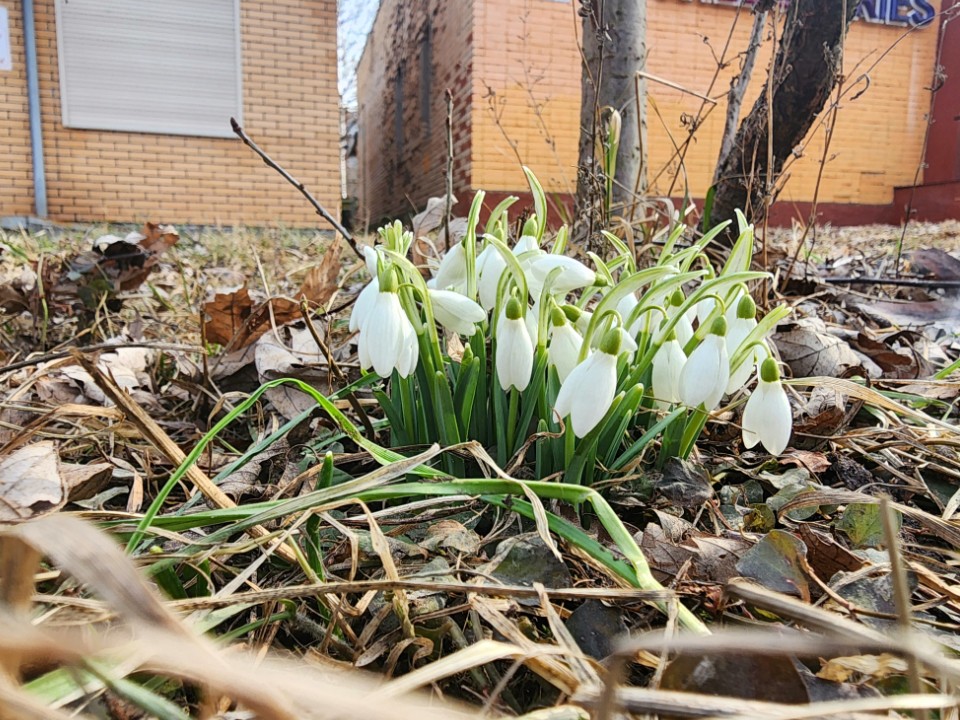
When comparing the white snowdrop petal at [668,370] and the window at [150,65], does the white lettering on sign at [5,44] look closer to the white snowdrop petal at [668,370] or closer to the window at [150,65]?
the window at [150,65]

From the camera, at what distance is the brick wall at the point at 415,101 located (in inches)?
430

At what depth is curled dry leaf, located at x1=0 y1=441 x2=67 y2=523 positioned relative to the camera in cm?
88

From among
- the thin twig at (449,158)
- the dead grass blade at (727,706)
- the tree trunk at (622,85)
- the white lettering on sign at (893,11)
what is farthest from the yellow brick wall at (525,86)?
the dead grass blade at (727,706)

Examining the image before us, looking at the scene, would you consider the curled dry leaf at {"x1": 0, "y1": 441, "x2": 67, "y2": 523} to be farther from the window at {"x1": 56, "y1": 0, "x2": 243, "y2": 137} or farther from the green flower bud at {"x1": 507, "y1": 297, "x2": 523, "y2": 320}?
the window at {"x1": 56, "y1": 0, "x2": 243, "y2": 137}

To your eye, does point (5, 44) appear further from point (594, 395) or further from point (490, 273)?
point (594, 395)

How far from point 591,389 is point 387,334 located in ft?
1.00

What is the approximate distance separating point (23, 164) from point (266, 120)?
10.8 ft

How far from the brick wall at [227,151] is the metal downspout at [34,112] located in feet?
0.29

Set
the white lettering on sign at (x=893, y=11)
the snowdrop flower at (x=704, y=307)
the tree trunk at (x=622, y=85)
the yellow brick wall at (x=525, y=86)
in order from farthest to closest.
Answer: the white lettering on sign at (x=893, y=11) < the yellow brick wall at (x=525, y=86) < the tree trunk at (x=622, y=85) < the snowdrop flower at (x=704, y=307)

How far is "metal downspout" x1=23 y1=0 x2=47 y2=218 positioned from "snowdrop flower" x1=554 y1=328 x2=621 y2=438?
415 inches

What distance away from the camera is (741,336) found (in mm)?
1108

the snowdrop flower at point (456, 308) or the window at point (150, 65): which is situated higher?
the window at point (150, 65)

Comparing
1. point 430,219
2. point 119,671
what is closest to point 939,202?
point 430,219

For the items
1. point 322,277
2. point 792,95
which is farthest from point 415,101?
point 322,277
